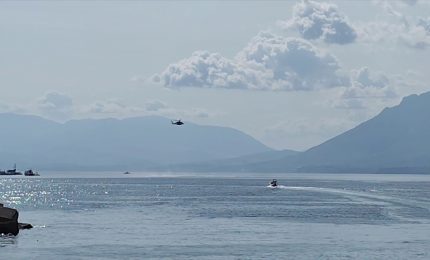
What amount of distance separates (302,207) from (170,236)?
6925 cm

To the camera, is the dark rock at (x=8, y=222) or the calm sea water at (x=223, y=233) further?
the dark rock at (x=8, y=222)

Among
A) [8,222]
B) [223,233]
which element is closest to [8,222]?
[8,222]

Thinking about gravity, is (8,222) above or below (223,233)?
above

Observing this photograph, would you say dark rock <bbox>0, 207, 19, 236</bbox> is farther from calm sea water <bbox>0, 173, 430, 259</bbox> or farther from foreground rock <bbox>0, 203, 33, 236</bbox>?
calm sea water <bbox>0, 173, 430, 259</bbox>

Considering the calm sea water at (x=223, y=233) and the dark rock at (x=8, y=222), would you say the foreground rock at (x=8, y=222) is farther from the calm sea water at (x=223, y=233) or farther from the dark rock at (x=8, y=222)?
the calm sea water at (x=223, y=233)

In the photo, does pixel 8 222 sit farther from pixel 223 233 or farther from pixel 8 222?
pixel 223 233

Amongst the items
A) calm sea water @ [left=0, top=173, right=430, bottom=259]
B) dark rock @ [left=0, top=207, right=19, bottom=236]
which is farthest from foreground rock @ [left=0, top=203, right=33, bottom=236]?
calm sea water @ [left=0, top=173, right=430, bottom=259]

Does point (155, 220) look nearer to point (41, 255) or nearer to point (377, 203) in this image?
point (41, 255)

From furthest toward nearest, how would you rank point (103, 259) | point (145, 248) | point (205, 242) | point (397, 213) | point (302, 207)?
point (302, 207) < point (397, 213) < point (205, 242) < point (145, 248) < point (103, 259)

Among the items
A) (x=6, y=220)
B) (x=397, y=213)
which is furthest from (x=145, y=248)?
A: (x=397, y=213)

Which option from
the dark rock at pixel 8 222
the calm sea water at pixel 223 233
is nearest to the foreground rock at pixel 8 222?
the dark rock at pixel 8 222

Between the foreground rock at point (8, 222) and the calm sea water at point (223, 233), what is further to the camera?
the foreground rock at point (8, 222)

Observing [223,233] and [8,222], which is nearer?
[8,222]

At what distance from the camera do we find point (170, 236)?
104688 mm
